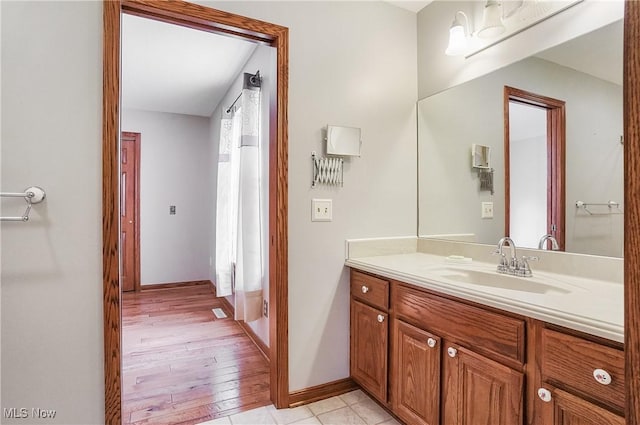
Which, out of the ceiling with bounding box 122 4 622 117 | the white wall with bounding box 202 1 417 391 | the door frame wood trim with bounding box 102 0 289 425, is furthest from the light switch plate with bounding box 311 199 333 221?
the ceiling with bounding box 122 4 622 117

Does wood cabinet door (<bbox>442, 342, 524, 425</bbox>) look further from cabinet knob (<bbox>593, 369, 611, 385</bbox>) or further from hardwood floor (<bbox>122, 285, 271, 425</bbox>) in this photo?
hardwood floor (<bbox>122, 285, 271, 425</bbox>)

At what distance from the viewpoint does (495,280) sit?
1.55 m

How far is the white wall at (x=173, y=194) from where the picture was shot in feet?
14.3

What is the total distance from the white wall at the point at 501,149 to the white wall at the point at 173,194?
3.12 m

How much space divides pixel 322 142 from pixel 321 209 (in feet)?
1.31

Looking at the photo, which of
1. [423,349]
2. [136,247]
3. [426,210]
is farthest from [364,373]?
[136,247]

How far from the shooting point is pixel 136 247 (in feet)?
14.2

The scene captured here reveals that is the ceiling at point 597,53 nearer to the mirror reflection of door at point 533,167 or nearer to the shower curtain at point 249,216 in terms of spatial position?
the mirror reflection of door at point 533,167

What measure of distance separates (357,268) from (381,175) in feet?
2.10

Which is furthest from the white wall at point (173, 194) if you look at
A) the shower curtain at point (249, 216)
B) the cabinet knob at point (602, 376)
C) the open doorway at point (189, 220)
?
the cabinet knob at point (602, 376)

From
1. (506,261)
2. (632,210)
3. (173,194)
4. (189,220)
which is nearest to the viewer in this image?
(632,210)

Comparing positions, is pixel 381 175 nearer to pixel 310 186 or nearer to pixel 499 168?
pixel 310 186

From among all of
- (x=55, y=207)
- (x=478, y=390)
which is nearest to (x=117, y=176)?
(x=55, y=207)

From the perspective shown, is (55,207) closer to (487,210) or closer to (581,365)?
(581,365)
